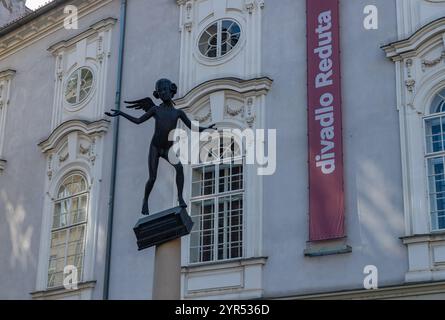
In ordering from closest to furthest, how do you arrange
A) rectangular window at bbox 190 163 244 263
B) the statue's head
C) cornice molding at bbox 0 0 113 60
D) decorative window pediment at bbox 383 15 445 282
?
the statue's head, decorative window pediment at bbox 383 15 445 282, rectangular window at bbox 190 163 244 263, cornice molding at bbox 0 0 113 60

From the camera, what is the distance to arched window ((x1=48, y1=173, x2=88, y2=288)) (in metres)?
20.0

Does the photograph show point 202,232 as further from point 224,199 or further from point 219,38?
point 219,38

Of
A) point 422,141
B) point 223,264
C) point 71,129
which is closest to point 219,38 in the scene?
point 71,129

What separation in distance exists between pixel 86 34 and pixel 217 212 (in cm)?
677

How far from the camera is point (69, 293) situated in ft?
63.8

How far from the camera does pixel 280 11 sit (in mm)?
17719

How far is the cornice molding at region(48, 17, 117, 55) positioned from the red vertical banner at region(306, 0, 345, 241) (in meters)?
5.90

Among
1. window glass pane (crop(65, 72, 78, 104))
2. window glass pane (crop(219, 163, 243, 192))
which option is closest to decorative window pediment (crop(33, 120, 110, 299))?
window glass pane (crop(65, 72, 78, 104))

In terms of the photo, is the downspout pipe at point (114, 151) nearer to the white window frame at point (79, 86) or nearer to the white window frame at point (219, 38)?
the white window frame at point (79, 86)

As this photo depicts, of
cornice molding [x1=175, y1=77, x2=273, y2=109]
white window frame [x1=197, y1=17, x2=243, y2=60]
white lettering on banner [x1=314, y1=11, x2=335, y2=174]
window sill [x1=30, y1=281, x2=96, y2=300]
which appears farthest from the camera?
window sill [x1=30, y1=281, x2=96, y2=300]

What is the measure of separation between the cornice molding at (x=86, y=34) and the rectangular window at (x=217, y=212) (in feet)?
17.0

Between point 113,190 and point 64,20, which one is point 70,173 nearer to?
point 113,190

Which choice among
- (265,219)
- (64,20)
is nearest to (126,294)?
(265,219)

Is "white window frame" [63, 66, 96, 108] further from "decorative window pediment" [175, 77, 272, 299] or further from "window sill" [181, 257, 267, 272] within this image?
"window sill" [181, 257, 267, 272]
